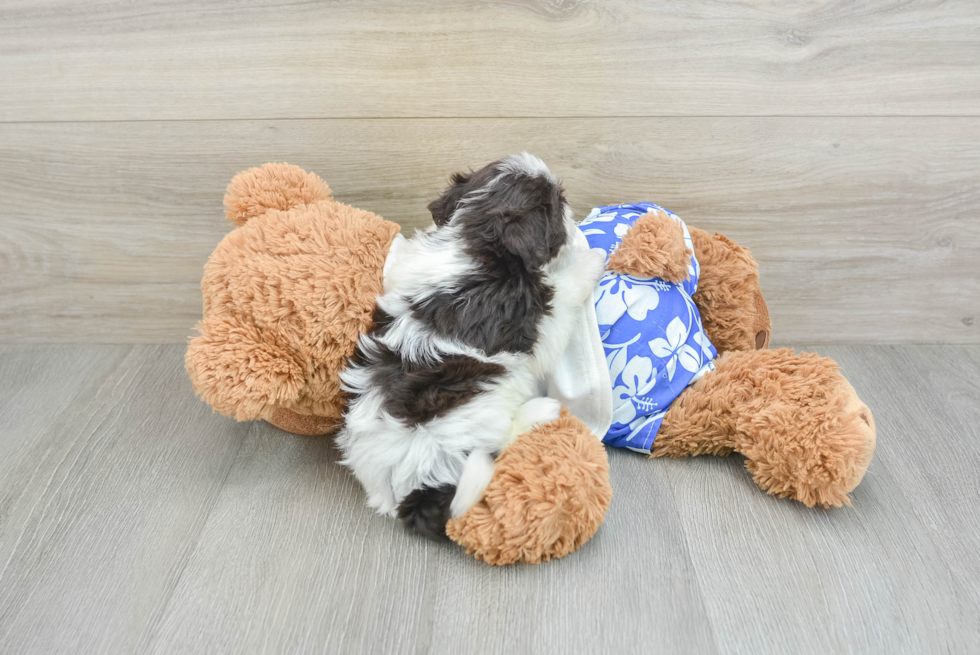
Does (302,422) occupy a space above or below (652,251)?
below

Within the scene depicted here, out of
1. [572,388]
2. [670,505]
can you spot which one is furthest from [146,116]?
[670,505]

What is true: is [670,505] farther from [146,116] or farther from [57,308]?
[57,308]

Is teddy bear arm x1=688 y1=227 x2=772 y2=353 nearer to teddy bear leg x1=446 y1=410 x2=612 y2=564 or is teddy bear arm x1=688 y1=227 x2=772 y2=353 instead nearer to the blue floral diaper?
the blue floral diaper

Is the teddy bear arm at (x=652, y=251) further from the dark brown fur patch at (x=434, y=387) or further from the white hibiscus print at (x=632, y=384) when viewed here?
the dark brown fur patch at (x=434, y=387)

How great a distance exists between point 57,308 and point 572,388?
0.92m

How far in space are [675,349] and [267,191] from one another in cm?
56

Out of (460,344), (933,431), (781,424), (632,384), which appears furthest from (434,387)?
(933,431)

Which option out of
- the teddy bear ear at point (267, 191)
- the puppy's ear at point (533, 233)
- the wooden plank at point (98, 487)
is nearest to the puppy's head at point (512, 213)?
the puppy's ear at point (533, 233)

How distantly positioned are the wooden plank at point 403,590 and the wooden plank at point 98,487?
5 cm

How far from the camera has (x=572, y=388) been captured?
805 mm

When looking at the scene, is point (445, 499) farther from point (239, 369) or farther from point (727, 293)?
point (727, 293)

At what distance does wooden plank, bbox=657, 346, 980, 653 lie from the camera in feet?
2.10

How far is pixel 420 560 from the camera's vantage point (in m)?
0.72

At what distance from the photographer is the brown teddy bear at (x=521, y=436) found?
2.25 feet
